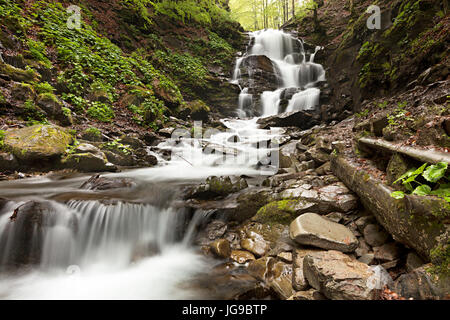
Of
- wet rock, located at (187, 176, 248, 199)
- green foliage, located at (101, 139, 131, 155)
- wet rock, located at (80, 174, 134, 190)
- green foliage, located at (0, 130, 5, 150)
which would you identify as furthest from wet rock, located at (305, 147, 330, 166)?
green foliage, located at (0, 130, 5, 150)

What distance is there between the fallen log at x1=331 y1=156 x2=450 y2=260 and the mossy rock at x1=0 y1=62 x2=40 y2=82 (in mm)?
9984

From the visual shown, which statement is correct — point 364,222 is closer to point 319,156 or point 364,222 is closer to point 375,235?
point 375,235

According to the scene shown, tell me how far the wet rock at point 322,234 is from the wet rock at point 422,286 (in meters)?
0.83

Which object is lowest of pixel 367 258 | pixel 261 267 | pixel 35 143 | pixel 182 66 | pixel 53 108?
pixel 261 267

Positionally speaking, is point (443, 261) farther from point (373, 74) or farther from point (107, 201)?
point (373, 74)

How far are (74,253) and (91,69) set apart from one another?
9336mm

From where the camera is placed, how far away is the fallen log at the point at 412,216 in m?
1.57

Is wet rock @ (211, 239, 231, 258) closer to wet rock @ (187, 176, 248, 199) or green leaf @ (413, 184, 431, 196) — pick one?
wet rock @ (187, 176, 248, 199)

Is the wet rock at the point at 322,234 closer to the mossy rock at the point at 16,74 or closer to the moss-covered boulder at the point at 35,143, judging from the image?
the moss-covered boulder at the point at 35,143

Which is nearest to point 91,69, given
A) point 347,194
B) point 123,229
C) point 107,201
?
point 107,201

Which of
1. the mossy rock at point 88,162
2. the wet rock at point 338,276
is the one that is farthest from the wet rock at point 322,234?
the mossy rock at point 88,162

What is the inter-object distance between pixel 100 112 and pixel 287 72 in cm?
1512

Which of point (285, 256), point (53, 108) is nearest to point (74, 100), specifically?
point (53, 108)

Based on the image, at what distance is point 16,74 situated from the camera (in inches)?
257
